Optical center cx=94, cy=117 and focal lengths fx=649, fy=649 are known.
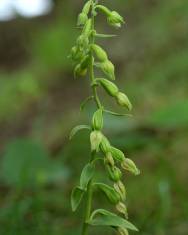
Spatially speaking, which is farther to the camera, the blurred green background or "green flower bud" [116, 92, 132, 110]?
the blurred green background

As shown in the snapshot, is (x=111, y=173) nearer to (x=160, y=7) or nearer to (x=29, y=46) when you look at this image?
(x=160, y=7)

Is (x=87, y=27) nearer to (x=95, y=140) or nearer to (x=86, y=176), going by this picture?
(x=95, y=140)

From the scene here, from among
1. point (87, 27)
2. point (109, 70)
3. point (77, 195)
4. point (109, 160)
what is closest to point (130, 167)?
point (109, 160)

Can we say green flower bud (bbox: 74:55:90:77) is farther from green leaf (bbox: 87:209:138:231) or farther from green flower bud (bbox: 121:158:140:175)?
green leaf (bbox: 87:209:138:231)

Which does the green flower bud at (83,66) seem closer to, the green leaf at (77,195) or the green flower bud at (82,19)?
the green flower bud at (82,19)

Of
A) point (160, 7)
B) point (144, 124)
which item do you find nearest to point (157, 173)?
point (144, 124)

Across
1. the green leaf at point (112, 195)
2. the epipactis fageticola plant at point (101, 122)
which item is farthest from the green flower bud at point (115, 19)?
the green leaf at point (112, 195)

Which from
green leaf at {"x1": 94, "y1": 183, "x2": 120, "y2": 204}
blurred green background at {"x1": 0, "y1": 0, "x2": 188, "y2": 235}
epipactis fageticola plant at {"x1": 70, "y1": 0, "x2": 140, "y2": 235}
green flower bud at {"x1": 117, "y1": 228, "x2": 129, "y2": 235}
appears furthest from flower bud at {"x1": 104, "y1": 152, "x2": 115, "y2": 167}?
blurred green background at {"x1": 0, "y1": 0, "x2": 188, "y2": 235}

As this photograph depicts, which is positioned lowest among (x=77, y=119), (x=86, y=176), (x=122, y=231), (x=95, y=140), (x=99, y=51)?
(x=77, y=119)
